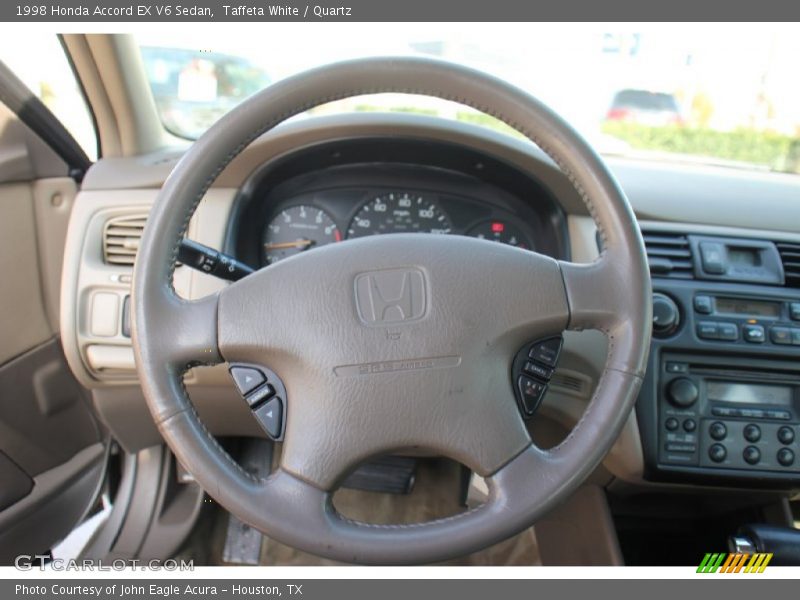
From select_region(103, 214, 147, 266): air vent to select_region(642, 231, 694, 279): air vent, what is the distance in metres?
1.14

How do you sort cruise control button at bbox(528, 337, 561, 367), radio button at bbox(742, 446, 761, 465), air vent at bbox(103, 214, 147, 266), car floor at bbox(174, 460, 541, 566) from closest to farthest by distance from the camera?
1. cruise control button at bbox(528, 337, 561, 367)
2. radio button at bbox(742, 446, 761, 465)
3. air vent at bbox(103, 214, 147, 266)
4. car floor at bbox(174, 460, 541, 566)

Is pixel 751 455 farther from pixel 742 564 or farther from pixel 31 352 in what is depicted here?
pixel 31 352

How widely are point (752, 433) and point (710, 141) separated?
157 centimetres

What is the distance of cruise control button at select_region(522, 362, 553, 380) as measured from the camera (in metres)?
0.99

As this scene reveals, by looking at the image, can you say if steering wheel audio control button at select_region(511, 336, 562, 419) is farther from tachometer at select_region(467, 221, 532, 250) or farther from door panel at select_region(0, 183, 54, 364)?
door panel at select_region(0, 183, 54, 364)

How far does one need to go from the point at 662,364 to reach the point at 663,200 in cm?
40

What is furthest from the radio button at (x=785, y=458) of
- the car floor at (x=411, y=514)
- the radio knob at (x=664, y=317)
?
the car floor at (x=411, y=514)

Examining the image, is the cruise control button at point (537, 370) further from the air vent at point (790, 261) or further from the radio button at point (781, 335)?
the air vent at point (790, 261)

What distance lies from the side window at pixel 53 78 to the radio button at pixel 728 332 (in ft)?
5.07

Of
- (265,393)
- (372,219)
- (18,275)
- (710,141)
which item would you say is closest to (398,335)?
(265,393)

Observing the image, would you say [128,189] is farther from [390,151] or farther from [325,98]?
[325,98]

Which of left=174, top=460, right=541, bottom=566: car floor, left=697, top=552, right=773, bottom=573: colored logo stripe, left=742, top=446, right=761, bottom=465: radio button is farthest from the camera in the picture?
left=174, top=460, right=541, bottom=566: car floor

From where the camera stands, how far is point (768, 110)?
2.27m

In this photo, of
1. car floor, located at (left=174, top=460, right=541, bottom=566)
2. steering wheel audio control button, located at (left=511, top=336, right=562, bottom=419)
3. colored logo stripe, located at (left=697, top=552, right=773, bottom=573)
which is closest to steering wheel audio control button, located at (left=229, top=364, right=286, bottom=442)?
steering wheel audio control button, located at (left=511, top=336, right=562, bottom=419)
